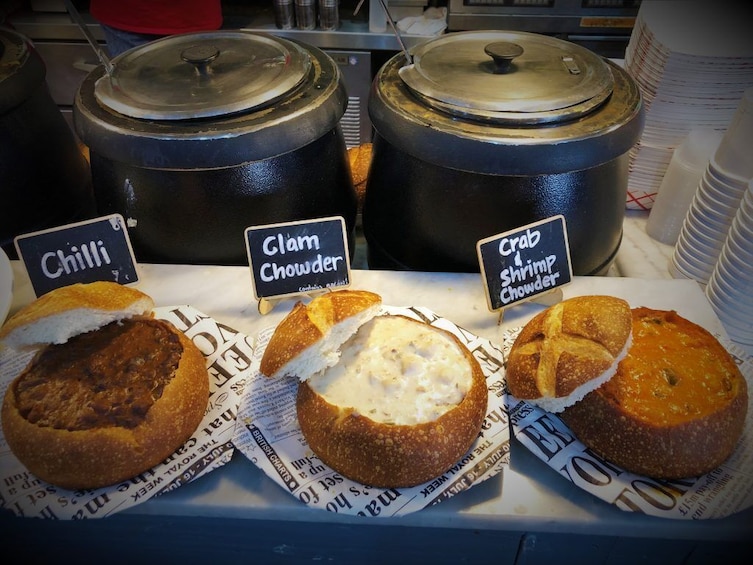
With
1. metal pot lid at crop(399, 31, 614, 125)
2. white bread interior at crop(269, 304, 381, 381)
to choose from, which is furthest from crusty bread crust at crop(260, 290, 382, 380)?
metal pot lid at crop(399, 31, 614, 125)

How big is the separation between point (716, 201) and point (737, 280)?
26 cm

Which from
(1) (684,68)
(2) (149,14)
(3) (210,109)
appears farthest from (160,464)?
(2) (149,14)

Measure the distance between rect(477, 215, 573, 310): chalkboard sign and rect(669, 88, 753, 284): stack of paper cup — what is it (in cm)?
56

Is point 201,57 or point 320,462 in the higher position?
point 201,57

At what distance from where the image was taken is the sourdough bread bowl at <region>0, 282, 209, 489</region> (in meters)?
1.10

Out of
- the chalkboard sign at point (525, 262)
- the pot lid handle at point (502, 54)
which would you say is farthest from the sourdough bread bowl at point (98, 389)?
the pot lid handle at point (502, 54)

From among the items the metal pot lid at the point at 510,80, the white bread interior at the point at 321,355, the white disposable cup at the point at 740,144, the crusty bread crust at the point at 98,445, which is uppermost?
the metal pot lid at the point at 510,80

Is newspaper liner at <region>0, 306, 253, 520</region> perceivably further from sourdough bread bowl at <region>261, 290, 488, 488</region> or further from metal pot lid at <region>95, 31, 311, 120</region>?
metal pot lid at <region>95, 31, 311, 120</region>

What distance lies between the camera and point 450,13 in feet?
10.9

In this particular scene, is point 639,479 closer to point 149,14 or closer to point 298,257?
point 298,257

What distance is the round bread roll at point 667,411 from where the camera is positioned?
1.12 meters

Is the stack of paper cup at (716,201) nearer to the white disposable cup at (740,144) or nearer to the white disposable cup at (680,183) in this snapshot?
the white disposable cup at (740,144)

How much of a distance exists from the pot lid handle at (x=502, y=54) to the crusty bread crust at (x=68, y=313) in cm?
116

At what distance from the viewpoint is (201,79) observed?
1.57 meters
